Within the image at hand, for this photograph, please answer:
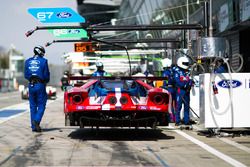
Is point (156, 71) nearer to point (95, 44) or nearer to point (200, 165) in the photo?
point (95, 44)

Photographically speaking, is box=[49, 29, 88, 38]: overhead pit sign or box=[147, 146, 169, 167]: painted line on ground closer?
box=[147, 146, 169, 167]: painted line on ground

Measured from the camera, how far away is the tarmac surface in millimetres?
7922

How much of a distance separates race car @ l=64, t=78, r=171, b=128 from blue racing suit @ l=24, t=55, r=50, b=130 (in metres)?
Answer: 1.47

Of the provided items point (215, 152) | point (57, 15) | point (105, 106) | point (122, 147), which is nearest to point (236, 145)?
point (215, 152)

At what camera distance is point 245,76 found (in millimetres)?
11047

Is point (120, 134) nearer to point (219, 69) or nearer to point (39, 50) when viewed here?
point (39, 50)

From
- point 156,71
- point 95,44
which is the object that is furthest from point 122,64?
point 95,44

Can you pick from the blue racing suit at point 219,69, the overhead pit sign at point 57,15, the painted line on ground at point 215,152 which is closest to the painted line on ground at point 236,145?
the painted line on ground at point 215,152

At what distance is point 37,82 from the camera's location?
11875 millimetres

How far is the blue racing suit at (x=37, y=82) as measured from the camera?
1179 cm

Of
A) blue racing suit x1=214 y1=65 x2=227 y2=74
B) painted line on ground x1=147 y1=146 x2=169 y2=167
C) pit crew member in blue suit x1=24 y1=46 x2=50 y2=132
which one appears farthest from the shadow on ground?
blue racing suit x1=214 y1=65 x2=227 y2=74

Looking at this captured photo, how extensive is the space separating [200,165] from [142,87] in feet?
11.2

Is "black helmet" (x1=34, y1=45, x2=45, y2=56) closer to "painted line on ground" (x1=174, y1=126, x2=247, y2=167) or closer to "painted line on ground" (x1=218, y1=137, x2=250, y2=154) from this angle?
"painted line on ground" (x1=174, y1=126, x2=247, y2=167)

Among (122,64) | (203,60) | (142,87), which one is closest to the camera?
(142,87)
